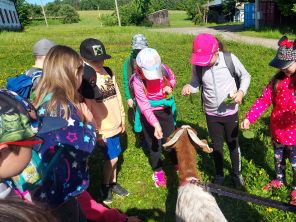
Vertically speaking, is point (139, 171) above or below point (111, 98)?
below

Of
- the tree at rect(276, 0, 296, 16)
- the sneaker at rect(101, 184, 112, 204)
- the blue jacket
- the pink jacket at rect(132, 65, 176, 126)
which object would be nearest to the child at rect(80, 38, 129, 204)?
the sneaker at rect(101, 184, 112, 204)

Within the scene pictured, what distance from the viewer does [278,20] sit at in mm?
27484

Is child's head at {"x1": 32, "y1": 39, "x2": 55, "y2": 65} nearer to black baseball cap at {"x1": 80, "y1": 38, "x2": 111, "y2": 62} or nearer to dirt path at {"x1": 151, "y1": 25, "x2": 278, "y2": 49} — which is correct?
black baseball cap at {"x1": 80, "y1": 38, "x2": 111, "y2": 62}

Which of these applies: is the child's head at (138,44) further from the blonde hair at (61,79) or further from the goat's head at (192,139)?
the blonde hair at (61,79)

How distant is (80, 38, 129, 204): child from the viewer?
148 inches

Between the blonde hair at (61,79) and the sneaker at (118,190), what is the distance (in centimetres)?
200

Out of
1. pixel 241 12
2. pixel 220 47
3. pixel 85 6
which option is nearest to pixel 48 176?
pixel 220 47

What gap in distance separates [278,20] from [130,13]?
33580mm

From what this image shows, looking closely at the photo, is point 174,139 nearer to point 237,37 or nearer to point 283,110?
point 283,110

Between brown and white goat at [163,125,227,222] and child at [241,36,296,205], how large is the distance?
804 mm

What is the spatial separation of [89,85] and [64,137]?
106 cm

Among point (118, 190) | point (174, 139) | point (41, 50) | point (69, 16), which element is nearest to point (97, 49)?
point (41, 50)

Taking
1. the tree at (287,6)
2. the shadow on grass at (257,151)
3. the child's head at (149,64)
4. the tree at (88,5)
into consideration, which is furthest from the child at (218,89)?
the tree at (88,5)

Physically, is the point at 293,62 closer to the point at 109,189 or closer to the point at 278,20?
the point at 109,189
